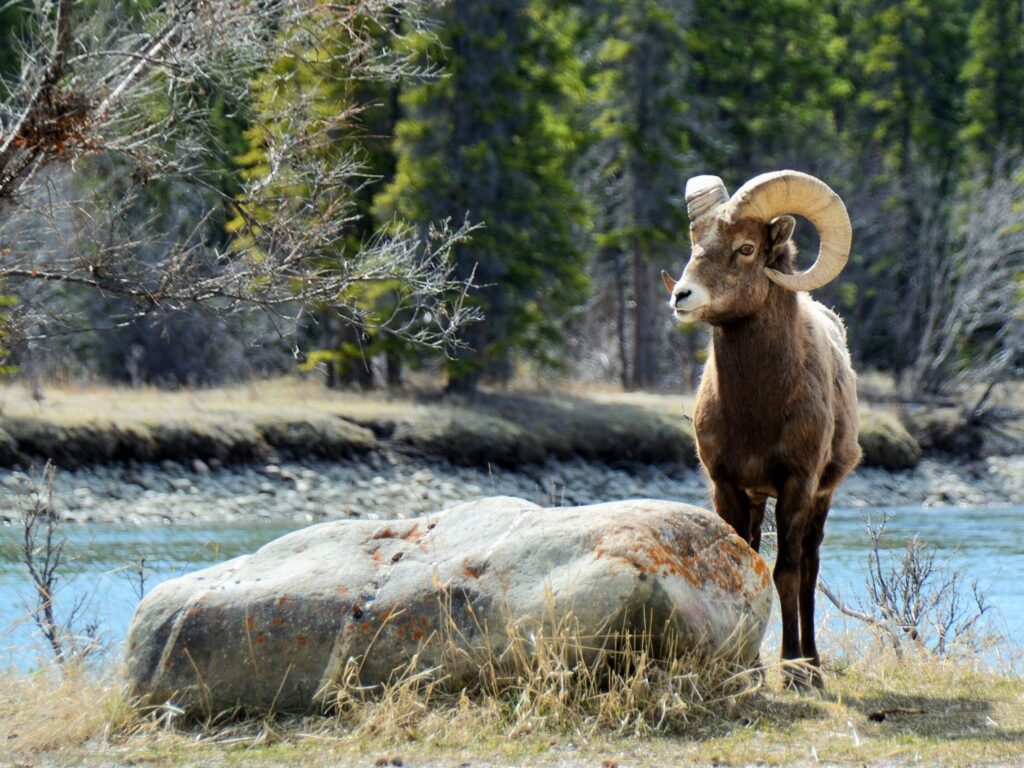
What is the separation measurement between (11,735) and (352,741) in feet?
4.98

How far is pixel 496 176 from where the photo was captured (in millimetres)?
26781

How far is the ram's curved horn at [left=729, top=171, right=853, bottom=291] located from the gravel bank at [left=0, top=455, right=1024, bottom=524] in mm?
11276

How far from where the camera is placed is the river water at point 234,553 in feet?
37.7

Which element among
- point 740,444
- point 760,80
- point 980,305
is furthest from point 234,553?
point 760,80

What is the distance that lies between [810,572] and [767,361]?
1329mm

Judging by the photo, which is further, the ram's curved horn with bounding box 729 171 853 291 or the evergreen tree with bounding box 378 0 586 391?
the evergreen tree with bounding box 378 0 586 391

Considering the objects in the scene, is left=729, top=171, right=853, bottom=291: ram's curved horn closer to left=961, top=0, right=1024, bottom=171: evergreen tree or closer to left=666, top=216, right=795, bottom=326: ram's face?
left=666, top=216, right=795, bottom=326: ram's face

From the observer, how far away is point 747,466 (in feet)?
23.5

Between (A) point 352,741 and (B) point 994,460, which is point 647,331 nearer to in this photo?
(B) point 994,460

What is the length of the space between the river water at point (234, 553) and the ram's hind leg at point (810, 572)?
108 cm

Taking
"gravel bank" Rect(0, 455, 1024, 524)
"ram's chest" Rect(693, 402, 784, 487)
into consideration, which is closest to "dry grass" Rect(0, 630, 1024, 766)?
"ram's chest" Rect(693, 402, 784, 487)

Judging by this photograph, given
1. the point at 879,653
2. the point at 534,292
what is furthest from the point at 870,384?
the point at 879,653

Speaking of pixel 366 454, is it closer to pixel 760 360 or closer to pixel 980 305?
pixel 980 305

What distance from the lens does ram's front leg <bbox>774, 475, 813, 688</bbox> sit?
712 centimetres
